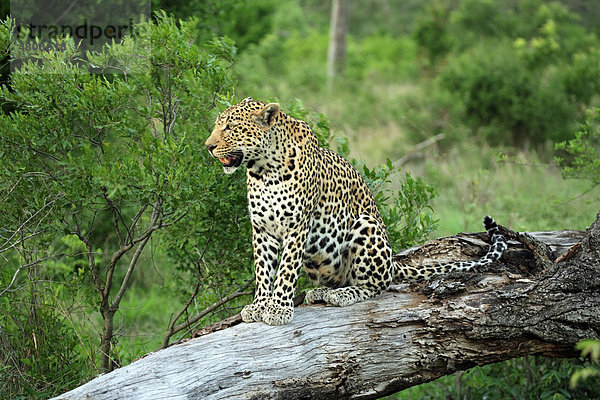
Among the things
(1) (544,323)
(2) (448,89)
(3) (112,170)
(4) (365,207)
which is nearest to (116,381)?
(3) (112,170)

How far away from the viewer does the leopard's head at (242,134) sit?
582 cm

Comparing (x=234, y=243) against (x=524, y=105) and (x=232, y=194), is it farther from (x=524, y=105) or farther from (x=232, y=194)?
(x=524, y=105)

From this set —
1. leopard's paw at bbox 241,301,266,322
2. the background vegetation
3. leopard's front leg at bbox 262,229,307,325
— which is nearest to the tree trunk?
the background vegetation

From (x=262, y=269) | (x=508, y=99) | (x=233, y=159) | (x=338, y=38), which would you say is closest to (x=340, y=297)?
(x=262, y=269)

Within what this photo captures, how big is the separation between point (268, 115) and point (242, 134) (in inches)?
11.2

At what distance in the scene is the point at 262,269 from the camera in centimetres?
612

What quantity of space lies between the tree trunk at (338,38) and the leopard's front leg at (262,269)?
24.9 meters

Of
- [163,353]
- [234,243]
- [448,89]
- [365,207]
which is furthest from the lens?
[448,89]

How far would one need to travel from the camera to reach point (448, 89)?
21.0 m

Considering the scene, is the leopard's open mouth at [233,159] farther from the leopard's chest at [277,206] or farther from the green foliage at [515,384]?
the green foliage at [515,384]

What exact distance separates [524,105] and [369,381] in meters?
14.9

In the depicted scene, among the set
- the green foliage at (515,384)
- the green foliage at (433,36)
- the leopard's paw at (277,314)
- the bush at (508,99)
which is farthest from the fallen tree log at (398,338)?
the green foliage at (433,36)

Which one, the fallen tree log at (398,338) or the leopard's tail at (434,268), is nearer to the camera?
the fallen tree log at (398,338)

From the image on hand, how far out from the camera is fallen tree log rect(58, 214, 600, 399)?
554 cm
